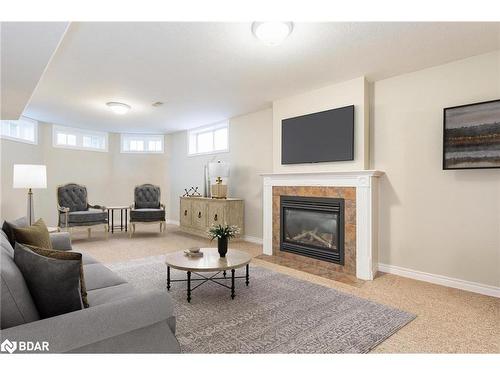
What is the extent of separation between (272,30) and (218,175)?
3.37 m

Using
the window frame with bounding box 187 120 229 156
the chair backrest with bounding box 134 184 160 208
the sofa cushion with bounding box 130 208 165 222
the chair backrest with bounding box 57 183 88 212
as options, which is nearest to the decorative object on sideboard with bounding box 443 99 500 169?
the window frame with bounding box 187 120 229 156

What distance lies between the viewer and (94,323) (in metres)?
1.21

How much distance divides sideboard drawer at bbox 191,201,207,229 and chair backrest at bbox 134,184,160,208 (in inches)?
39.5

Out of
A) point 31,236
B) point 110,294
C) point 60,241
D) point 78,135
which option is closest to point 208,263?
point 110,294

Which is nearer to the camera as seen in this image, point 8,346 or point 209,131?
point 8,346

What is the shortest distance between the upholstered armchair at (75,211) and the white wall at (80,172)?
0.79 m

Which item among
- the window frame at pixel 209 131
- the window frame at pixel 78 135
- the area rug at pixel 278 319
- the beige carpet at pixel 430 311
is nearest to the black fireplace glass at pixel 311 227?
the beige carpet at pixel 430 311

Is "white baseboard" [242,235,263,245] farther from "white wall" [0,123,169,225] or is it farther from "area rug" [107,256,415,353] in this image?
"white wall" [0,123,169,225]

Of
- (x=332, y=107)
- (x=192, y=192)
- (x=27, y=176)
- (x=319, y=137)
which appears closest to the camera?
(x=27, y=176)

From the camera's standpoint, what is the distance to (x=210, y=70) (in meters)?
3.43

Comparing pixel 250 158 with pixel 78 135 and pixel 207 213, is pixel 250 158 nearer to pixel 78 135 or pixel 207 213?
pixel 207 213

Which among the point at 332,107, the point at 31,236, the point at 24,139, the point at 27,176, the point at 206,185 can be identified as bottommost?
the point at 31,236

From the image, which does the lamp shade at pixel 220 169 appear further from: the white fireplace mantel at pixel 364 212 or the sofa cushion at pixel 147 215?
the white fireplace mantel at pixel 364 212

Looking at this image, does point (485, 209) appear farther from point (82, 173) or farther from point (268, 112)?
point (82, 173)
